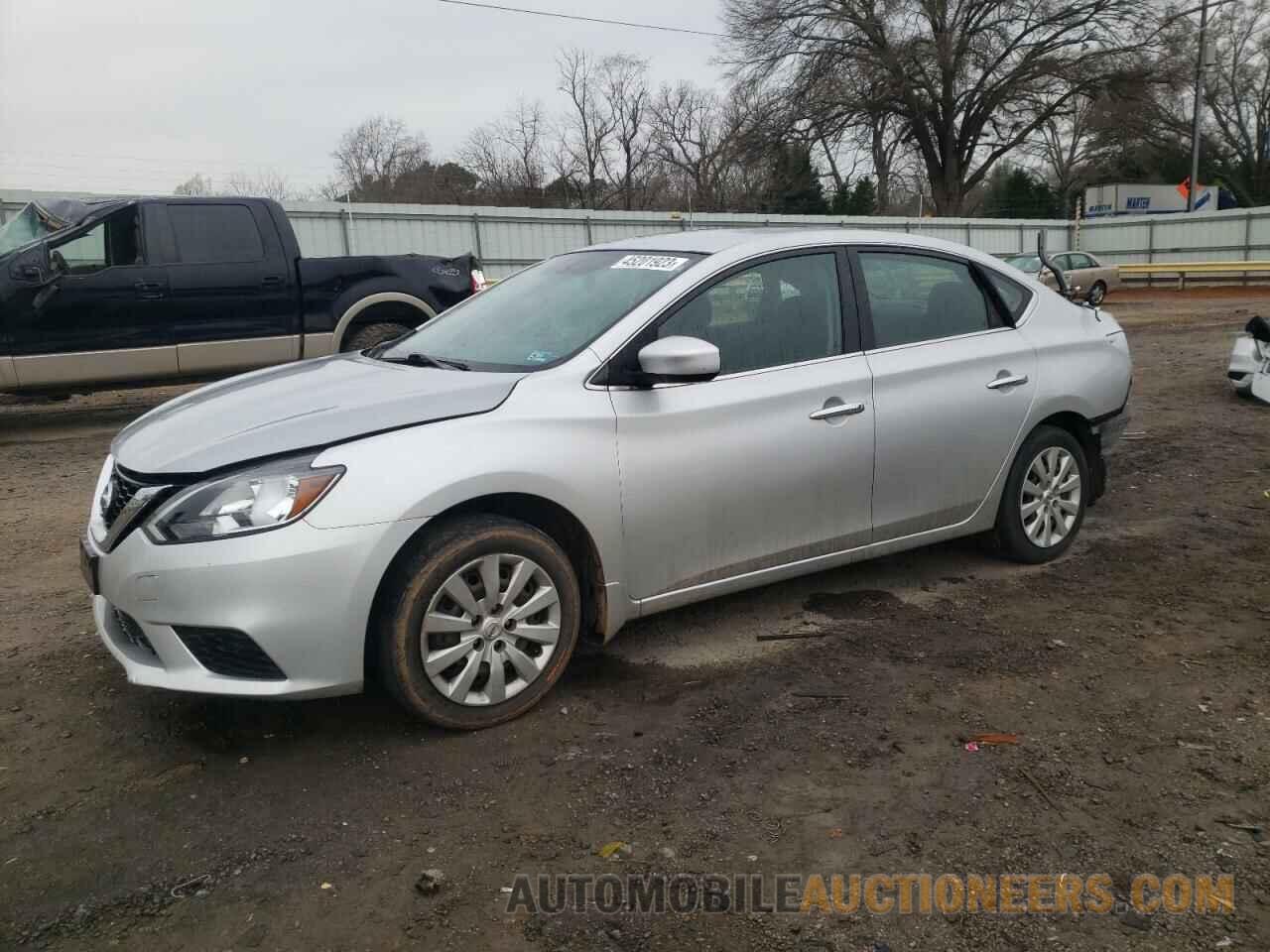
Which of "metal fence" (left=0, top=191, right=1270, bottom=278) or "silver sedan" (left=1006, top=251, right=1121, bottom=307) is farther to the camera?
"silver sedan" (left=1006, top=251, right=1121, bottom=307)

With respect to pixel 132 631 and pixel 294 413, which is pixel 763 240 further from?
pixel 132 631

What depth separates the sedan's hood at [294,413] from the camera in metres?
3.23

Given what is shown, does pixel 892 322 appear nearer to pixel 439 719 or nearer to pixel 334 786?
pixel 439 719

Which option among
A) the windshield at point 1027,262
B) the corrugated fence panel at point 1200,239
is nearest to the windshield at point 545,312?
the windshield at point 1027,262

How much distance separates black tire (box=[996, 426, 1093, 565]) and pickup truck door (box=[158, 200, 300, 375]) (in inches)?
282

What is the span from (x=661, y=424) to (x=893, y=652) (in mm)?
1335

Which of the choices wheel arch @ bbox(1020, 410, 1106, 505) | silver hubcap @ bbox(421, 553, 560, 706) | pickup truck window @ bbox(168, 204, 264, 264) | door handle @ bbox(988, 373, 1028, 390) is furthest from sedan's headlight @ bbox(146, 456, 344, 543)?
pickup truck window @ bbox(168, 204, 264, 264)

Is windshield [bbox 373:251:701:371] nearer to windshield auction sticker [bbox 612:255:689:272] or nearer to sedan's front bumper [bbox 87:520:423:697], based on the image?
windshield auction sticker [bbox 612:255:689:272]

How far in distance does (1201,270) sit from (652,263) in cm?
3206

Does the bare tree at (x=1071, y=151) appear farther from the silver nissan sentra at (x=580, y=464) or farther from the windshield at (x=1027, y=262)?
the silver nissan sentra at (x=580, y=464)

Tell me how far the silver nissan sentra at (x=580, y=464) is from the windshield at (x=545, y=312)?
0.06ft

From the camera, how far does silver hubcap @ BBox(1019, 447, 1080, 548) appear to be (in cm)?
501

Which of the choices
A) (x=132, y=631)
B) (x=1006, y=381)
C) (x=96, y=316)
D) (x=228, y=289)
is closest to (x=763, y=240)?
(x=1006, y=381)

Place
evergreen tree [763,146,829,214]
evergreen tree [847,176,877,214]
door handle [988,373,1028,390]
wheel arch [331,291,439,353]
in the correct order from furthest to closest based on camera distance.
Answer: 1. evergreen tree [847,176,877,214]
2. evergreen tree [763,146,829,214]
3. wheel arch [331,291,439,353]
4. door handle [988,373,1028,390]
